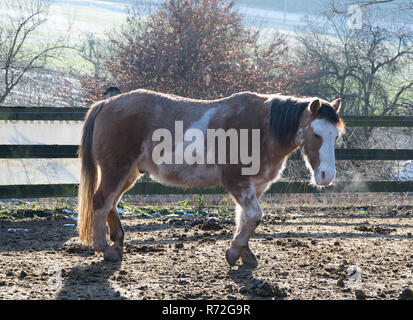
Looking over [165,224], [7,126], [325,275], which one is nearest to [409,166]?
[165,224]

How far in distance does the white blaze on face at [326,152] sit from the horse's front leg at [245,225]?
0.66m

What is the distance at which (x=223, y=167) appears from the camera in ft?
15.9

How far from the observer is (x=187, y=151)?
4988mm

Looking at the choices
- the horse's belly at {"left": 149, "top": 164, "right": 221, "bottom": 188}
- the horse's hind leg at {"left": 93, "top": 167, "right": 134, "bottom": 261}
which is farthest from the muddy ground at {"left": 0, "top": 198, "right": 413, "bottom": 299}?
the horse's belly at {"left": 149, "top": 164, "right": 221, "bottom": 188}

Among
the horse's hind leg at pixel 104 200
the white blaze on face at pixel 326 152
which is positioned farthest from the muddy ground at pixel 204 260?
the white blaze on face at pixel 326 152

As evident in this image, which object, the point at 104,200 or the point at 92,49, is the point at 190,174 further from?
the point at 92,49

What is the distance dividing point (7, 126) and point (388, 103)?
12.9m

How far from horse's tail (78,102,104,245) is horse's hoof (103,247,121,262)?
33 centimetres

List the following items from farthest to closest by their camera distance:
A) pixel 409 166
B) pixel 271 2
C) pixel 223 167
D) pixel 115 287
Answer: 1. pixel 271 2
2. pixel 409 166
3. pixel 223 167
4. pixel 115 287

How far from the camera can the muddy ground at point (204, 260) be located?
389 cm

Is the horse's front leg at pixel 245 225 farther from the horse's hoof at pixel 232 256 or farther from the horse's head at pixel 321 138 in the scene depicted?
the horse's head at pixel 321 138

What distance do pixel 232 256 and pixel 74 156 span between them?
3.51m

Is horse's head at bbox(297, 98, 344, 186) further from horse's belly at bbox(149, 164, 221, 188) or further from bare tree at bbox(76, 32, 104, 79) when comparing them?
bare tree at bbox(76, 32, 104, 79)
